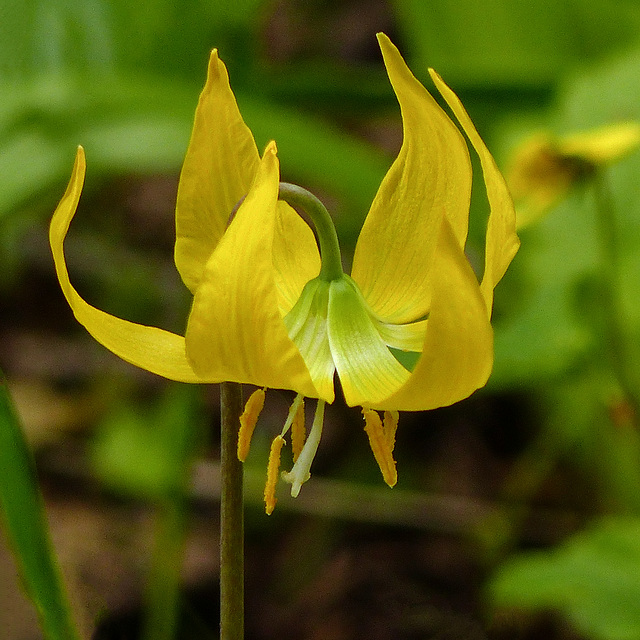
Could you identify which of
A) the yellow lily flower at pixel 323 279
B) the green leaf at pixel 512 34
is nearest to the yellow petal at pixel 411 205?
the yellow lily flower at pixel 323 279

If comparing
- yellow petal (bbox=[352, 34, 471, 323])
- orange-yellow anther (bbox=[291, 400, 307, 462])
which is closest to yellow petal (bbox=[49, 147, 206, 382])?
orange-yellow anther (bbox=[291, 400, 307, 462])

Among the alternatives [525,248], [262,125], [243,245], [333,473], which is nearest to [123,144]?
[262,125]

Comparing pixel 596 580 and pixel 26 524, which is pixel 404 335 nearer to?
pixel 26 524

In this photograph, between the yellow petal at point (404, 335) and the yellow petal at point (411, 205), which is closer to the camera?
the yellow petal at point (411, 205)

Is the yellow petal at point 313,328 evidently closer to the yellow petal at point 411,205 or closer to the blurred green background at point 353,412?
the yellow petal at point 411,205

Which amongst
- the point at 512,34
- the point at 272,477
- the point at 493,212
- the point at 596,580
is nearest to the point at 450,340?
the point at 493,212

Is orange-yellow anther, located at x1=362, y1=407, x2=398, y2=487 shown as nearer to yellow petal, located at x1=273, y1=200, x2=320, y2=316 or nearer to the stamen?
the stamen
